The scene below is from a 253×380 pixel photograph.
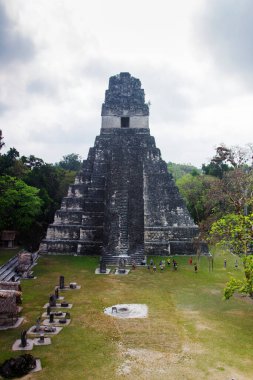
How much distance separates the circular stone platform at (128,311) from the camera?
14570 millimetres

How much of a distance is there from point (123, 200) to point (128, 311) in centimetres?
1366

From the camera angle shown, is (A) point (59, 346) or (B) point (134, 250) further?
(B) point (134, 250)

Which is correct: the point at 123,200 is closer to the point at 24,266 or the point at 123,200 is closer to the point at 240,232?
the point at 24,266

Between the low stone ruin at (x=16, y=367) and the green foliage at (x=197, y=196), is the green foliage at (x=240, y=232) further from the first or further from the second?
the green foliage at (x=197, y=196)

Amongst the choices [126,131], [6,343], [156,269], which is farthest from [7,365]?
[126,131]

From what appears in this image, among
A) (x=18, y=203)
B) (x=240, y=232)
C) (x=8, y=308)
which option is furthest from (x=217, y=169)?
(x=8, y=308)

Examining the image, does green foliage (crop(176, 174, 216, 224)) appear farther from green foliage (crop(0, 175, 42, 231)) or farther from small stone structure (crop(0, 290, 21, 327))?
small stone structure (crop(0, 290, 21, 327))

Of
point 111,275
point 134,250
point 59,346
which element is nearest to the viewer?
point 59,346

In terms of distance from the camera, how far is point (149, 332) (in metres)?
12.9

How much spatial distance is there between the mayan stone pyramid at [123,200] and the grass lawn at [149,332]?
5706mm

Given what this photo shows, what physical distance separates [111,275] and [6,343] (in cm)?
976

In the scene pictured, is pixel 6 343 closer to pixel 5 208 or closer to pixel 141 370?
pixel 141 370

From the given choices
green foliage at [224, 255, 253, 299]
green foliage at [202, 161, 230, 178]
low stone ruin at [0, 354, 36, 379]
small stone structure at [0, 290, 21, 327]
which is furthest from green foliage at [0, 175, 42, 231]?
green foliage at [202, 161, 230, 178]

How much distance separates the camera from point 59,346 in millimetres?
11734
